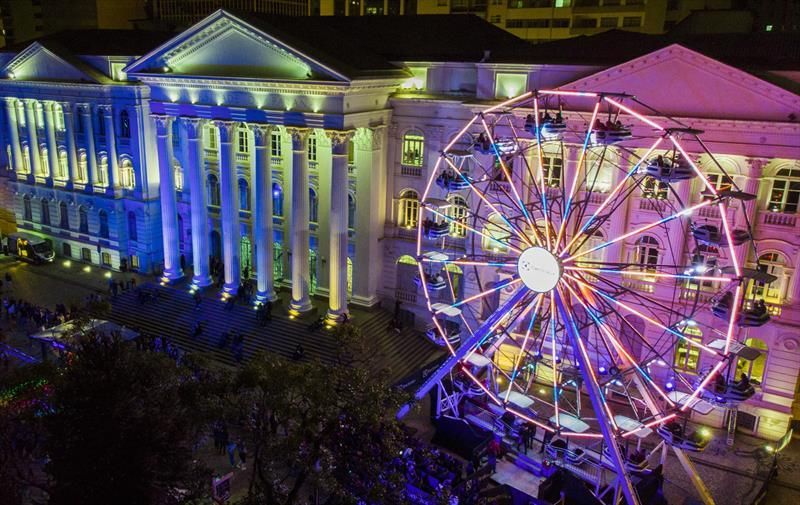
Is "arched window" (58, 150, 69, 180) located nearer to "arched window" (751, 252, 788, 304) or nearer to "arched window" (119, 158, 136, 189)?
"arched window" (119, 158, 136, 189)

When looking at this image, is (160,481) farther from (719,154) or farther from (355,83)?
(719,154)

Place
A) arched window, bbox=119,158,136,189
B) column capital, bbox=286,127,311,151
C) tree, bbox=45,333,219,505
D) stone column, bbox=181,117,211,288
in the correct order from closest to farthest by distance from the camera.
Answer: tree, bbox=45,333,219,505
column capital, bbox=286,127,311,151
stone column, bbox=181,117,211,288
arched window, bbox=119,158,136,189

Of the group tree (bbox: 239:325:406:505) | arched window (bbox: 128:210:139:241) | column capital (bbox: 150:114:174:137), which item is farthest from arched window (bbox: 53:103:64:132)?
tree (bbox: 239:325:406:505)

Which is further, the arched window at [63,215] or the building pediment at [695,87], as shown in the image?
the arched window at [63,215]

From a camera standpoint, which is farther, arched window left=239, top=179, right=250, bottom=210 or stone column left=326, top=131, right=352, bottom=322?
arched window left=239, top=179, right=250, bottom=210

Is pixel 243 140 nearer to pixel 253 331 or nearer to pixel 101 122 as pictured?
pixel 253 331

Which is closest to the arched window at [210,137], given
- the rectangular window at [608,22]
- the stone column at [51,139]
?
the stone column at [51,139]

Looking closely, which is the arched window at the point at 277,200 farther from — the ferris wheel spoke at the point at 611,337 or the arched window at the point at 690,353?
the arched window at the point at 690,353
